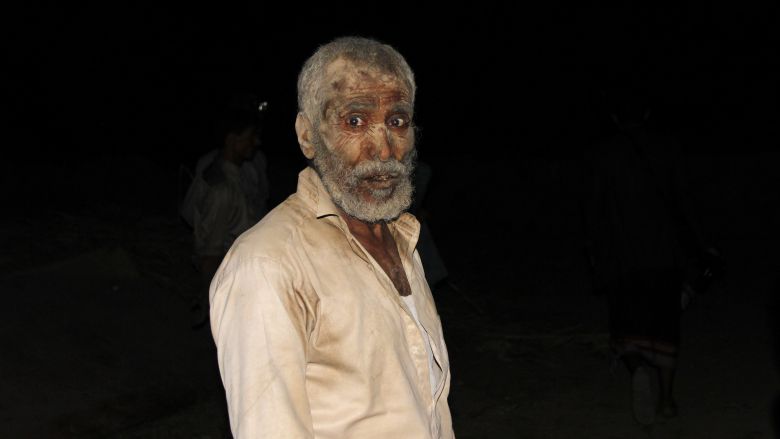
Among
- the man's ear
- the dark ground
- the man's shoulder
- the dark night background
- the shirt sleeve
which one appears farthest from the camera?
the dark night background

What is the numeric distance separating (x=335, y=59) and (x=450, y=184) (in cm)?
1029

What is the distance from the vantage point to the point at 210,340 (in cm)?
711

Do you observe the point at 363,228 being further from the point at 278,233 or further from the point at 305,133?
the point at 278,233

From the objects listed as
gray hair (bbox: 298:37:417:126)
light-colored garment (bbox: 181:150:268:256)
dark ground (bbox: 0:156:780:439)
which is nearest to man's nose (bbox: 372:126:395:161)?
gray hair (bbox: 298:37:417:126)

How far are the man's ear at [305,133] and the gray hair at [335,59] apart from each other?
0.08 ft

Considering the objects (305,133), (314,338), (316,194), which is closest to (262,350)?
(314,338)

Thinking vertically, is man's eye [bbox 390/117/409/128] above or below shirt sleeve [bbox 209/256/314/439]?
above

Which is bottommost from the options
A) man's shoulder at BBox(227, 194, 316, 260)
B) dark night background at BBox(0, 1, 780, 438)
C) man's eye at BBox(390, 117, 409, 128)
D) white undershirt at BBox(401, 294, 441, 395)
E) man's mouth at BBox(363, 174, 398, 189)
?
dark night background at BBox(0, 1, 780, 438)

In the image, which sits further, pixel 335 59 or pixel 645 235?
pixel 645 235

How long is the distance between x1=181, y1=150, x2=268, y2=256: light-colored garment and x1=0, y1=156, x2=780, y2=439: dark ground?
3.20 ft

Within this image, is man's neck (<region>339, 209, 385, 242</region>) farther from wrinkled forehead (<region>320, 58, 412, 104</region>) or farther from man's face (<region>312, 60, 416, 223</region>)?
wrinkled forehead (<region>320, 58, 412, 104</region>)

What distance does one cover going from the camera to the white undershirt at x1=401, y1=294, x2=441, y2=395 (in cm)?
192

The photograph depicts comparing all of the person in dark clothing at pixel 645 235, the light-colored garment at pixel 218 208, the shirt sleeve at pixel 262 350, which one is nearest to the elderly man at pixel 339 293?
the shirt sleeve at pixel 262 350

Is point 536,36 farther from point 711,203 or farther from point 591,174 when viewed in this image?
point 591,174
